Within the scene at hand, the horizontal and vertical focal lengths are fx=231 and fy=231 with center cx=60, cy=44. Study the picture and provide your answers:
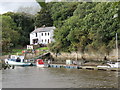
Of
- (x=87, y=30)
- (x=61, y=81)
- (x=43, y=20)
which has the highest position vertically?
(x=43, y=20)

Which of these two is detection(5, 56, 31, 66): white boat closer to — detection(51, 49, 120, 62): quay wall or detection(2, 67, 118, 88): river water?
detection(51, 49, 120, 62): quay wall

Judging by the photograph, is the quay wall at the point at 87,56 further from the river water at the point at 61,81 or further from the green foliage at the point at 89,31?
the river water at the point at 61,81

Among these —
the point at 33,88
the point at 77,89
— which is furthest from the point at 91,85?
the point at 33,88

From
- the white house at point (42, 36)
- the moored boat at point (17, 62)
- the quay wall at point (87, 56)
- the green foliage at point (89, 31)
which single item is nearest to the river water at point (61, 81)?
the green foliage at point (89, 31)

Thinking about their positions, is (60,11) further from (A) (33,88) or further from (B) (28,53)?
(A) (33,88)

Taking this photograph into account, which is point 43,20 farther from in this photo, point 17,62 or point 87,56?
point 87,56

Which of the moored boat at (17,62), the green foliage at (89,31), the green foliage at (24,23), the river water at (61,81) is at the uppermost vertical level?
the green foliage at (24,23)

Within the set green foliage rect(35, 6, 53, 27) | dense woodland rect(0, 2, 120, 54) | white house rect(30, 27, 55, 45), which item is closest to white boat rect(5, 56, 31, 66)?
dense woodland rect(0, 2, 120, 54)

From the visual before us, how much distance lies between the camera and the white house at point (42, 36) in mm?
59656

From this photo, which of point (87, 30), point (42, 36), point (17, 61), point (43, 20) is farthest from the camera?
point (43, 20)

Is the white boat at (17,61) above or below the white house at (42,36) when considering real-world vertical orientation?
below

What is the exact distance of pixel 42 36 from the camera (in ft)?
202

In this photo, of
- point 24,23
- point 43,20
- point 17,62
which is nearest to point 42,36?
point 43,20

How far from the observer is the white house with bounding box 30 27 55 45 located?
59.7 m
